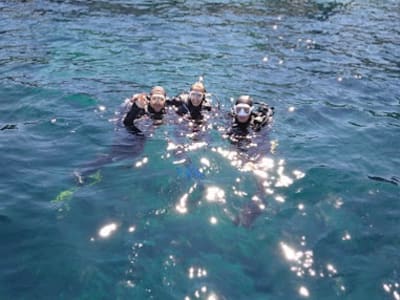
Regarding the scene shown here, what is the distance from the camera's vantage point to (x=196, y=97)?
11.1m

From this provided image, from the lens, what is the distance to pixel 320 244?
25.4ft

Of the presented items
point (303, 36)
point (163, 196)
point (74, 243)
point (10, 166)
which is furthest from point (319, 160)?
point (303, 36)

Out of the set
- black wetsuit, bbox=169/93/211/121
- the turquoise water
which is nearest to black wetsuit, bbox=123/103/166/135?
the turquoise water

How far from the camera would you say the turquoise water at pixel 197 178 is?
7.06 meters

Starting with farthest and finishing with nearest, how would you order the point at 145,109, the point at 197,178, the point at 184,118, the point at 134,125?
the point at 184,118
the point at 145,109
the point at 134,125
the point at 197,178

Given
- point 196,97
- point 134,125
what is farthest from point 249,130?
point 134,125

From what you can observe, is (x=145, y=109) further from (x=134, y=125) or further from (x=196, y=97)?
(x=196, y=97)

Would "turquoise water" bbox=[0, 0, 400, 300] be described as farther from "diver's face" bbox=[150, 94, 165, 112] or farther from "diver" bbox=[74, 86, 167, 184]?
"diver's face" bbox=[150, 94, 165, 112]

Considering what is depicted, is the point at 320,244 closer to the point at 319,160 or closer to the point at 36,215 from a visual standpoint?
the point at 319,160

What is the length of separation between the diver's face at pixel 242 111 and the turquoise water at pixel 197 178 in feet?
2.30

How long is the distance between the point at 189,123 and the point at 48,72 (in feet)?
17.9

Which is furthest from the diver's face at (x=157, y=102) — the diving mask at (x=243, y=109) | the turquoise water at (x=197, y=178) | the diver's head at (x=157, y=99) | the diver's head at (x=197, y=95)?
the diving mask at (x=243, y=109)

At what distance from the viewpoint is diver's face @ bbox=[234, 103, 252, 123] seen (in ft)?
34.6

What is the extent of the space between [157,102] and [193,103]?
87 centimetres
